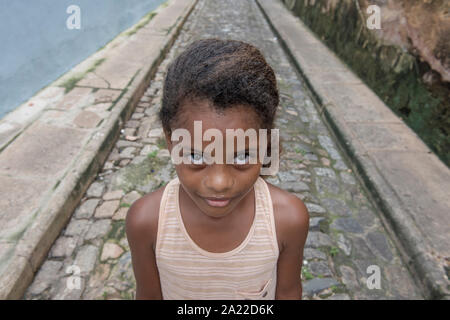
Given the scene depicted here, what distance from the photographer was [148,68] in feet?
19.5

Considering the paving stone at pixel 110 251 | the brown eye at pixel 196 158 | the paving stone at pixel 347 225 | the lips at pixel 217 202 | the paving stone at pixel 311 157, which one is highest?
the brown eye at pixel 196 158

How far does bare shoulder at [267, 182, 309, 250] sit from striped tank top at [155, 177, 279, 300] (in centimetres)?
3

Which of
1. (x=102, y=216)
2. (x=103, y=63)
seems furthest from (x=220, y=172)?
(x=103, y=63)

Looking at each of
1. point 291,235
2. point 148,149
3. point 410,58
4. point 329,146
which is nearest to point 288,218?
point 291,235

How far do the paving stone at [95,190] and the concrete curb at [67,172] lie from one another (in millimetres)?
51

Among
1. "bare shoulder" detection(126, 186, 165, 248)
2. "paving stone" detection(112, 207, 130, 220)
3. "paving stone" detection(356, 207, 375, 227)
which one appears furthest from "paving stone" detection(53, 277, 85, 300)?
"paving stone" detection(356, 207, 375, 227)

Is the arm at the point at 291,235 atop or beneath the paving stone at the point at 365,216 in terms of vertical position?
atop

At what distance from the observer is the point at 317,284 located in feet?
8.23

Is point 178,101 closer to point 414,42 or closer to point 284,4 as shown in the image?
point 414,42

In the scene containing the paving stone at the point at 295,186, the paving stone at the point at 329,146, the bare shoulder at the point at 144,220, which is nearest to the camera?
the bare shoulder at the point at 144,220

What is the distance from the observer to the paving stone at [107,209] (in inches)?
119

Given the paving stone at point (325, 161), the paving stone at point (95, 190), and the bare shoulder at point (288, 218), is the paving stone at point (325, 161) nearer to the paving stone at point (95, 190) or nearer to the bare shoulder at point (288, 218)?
the paving stone at point (95, 190)

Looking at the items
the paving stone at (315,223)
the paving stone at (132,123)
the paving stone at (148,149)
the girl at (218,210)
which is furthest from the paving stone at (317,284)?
the paving stone at (132,123)
